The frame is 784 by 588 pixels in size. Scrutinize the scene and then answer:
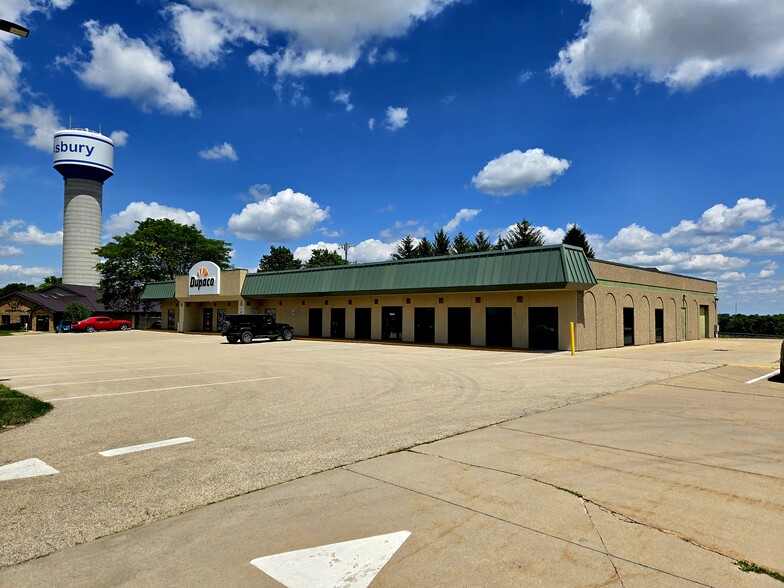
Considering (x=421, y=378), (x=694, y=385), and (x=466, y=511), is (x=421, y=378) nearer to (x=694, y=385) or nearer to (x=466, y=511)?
(x=694, y=385)

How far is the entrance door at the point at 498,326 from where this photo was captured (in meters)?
26.1

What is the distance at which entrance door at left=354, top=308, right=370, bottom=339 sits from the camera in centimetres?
3312

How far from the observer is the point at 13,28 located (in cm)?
960

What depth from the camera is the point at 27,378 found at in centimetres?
1429

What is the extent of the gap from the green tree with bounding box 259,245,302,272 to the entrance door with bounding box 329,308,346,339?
59944 mm

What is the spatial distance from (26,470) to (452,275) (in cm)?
2267

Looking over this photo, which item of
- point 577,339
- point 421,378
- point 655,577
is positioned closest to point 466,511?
point 655,577

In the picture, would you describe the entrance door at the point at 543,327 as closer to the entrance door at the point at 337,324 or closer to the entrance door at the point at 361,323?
the entrance door at the point at 361,323

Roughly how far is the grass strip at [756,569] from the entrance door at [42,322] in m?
65.9

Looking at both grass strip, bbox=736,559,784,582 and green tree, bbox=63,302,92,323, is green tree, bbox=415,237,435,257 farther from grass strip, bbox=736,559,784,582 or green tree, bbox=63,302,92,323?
grass strip, bbox=736,559,784,582

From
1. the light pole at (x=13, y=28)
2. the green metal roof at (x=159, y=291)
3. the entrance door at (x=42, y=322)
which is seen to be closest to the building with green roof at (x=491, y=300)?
the green metal roof at (x=159, y=291)

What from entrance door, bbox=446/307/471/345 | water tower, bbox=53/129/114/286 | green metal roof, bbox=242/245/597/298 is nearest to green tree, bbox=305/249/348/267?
water tower, bbox=53/129/114/286

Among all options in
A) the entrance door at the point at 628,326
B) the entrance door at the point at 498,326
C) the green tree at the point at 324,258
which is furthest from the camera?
the green tree at the point at 324,258

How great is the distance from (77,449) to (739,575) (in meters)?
7.53
